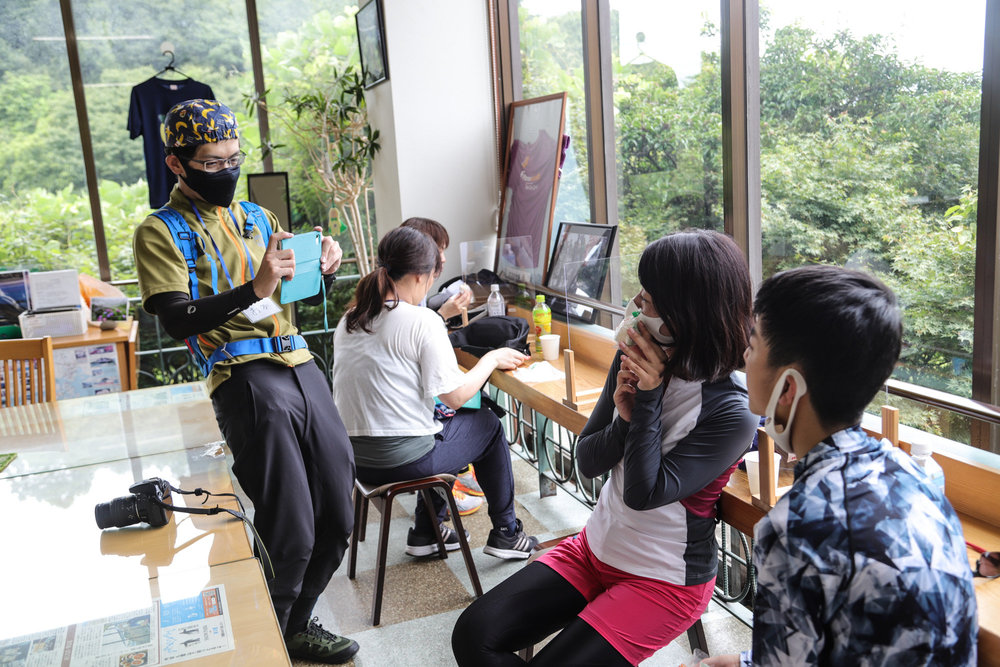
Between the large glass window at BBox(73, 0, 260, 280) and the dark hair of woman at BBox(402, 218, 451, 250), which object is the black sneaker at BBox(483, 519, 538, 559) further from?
the large glass window at BBox(73, 0, 260, 280)

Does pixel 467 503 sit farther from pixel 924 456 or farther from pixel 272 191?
pixel 272 191

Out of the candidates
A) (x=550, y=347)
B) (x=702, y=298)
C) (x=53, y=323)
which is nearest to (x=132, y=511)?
(x=702, y=298)

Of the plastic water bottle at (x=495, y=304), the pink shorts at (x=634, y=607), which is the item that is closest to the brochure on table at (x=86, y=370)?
the plastic water bottle at (x=495, y=304)

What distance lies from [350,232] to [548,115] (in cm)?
172

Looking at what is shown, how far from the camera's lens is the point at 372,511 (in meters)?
3.42

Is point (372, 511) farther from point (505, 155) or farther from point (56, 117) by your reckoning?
point (56, 117)

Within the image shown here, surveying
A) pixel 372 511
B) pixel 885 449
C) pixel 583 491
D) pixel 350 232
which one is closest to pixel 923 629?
pixel 885 449

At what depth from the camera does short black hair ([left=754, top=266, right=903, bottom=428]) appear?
984 millimetres

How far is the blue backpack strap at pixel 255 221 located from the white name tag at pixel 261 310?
0.21 metres

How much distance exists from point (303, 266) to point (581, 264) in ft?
4.70

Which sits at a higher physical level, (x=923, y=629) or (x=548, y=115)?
(x=548, y=115)

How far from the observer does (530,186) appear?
3957 millimetres

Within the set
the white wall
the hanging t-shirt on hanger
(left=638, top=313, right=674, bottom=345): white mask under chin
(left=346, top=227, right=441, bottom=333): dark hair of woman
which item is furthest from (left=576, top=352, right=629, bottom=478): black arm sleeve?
the hanging t-shirt on hanger

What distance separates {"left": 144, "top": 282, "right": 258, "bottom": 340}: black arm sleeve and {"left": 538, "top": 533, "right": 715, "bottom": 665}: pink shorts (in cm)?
96
